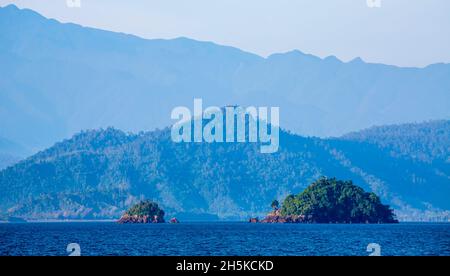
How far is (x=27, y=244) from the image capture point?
114000 millimetres
